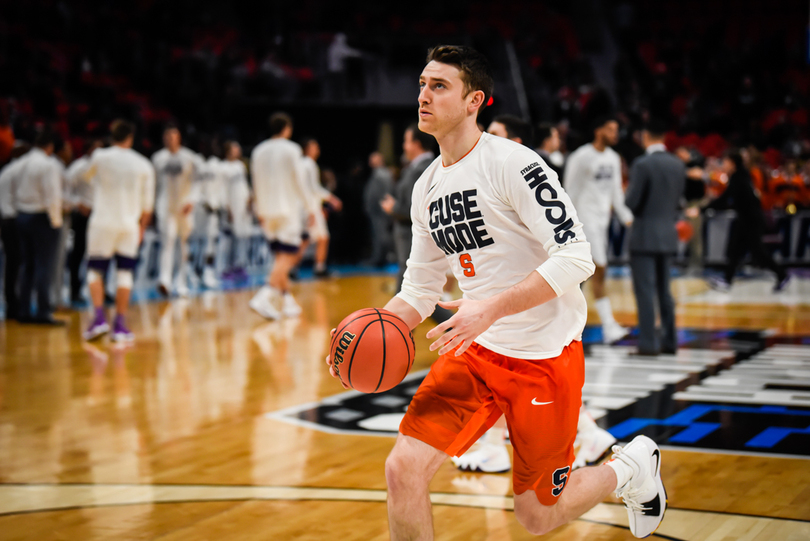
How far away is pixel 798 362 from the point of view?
6.71m

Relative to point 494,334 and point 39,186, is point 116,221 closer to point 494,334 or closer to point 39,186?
point 39,186

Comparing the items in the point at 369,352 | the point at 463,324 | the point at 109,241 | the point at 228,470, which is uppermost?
the point at 109,241

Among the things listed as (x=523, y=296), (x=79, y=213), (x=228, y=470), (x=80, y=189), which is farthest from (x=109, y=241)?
(x=523, y=296)

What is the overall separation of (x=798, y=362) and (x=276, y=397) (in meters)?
4.12

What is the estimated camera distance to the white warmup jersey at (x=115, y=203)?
7875 millimetres

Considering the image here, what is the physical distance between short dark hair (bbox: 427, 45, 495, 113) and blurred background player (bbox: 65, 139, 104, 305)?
831 centimetres

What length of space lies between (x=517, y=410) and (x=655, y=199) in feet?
15.6

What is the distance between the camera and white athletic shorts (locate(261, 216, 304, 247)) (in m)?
9.65

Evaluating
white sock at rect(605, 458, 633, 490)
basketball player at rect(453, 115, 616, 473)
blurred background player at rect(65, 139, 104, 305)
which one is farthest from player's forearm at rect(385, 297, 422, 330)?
blurred background player at rect(65, 139, 104, 305)

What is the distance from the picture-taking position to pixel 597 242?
7.48 m

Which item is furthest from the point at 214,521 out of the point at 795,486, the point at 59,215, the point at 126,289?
the point at 59,215

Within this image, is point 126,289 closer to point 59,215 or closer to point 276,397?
point 59,215

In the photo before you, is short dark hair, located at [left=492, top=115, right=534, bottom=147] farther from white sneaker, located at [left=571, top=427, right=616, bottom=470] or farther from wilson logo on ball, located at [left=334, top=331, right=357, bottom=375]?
wilson logo on ball, located at [left=334, top=331, right=357, bottom=375]

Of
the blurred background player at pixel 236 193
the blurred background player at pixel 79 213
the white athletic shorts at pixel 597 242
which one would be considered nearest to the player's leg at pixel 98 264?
the blurred background player at pixel 79 213
